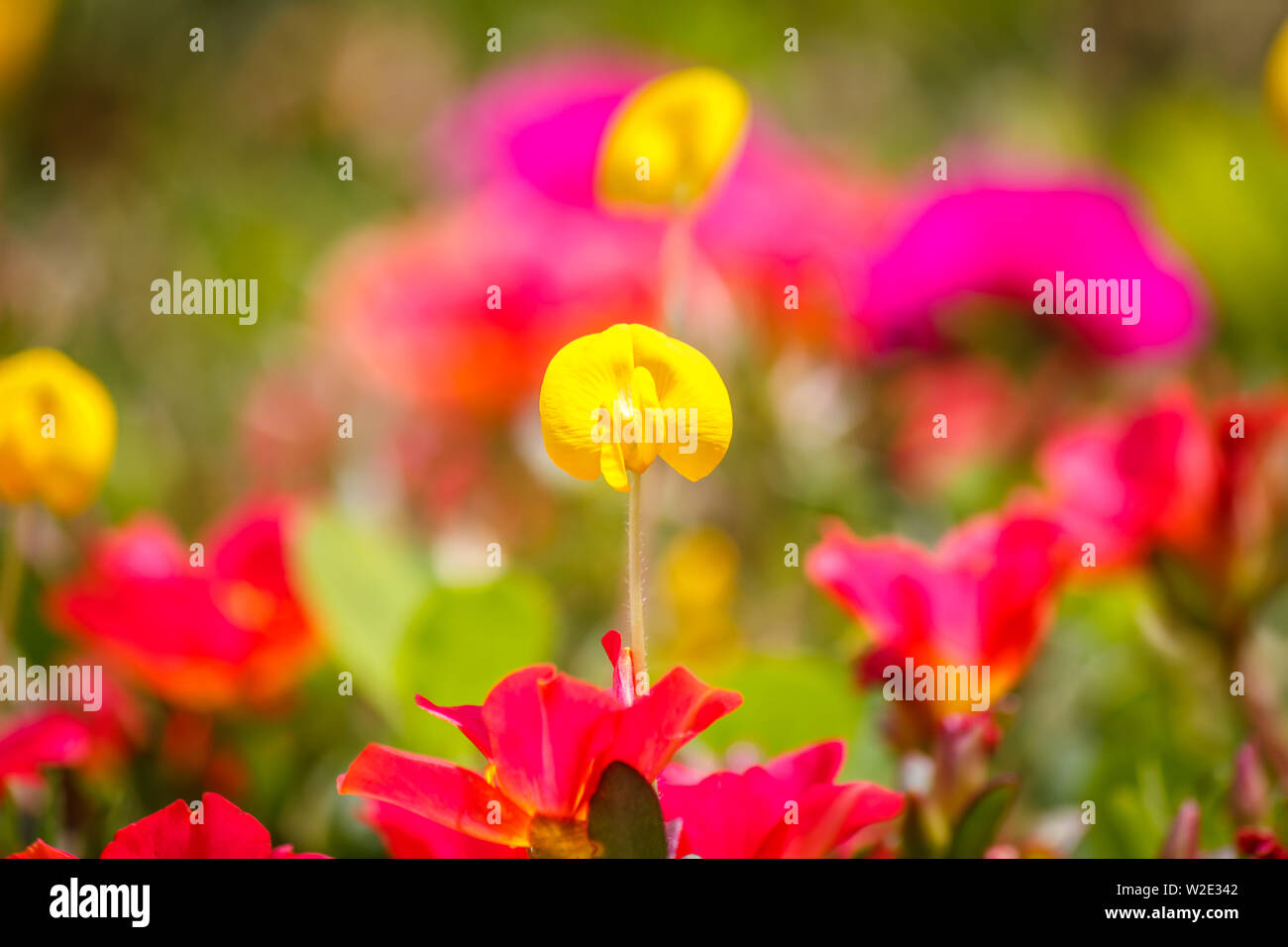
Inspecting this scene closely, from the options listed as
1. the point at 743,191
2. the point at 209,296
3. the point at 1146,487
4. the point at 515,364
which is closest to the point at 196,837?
the point at 1146,487

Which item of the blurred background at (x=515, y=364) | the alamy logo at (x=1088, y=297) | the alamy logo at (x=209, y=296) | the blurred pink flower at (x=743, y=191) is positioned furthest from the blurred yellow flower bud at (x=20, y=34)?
the alamy logo at (x=1088, y=297)

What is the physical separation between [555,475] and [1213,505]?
0.24 metres

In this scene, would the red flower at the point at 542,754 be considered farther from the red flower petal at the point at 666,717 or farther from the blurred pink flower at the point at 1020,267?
the blurred pink flower at the point at 1020,267

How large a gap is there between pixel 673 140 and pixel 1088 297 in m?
0.29

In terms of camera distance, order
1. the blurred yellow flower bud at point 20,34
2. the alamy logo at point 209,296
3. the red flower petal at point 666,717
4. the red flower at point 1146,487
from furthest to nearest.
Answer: the blurred yellow flower bud at point 20,34, the alamy logo at point 209,296, the red flower at point 1146,487, the red flower petal at point 666,717

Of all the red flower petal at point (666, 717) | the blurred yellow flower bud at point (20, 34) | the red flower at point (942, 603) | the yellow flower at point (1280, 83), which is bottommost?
the red flower petal at point (666, 717)

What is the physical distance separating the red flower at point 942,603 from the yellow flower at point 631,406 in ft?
0.20

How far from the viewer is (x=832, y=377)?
0.52m

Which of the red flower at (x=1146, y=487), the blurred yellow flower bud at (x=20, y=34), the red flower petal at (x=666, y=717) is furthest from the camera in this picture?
the blurred yellow flower bud at (x=20, y=34)

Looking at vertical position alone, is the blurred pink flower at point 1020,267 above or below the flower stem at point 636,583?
above

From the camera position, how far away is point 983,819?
0.78 ft

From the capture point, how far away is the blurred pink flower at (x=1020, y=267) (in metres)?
0.49
